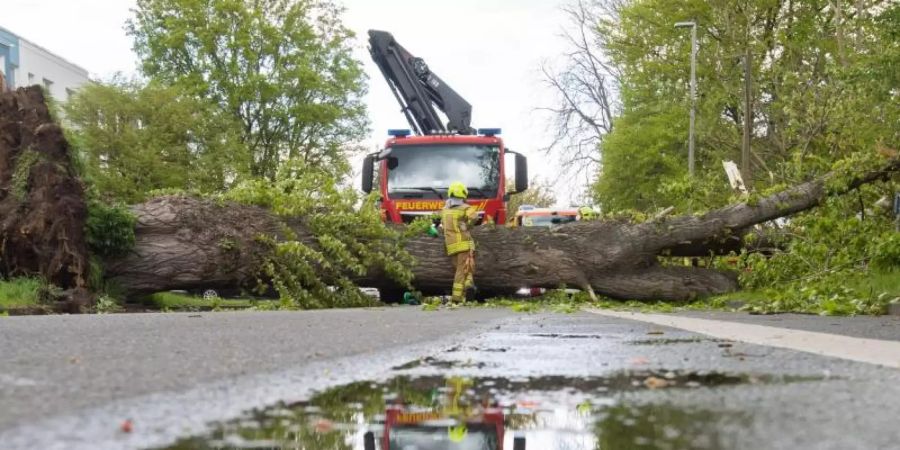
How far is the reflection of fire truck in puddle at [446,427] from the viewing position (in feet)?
7.19

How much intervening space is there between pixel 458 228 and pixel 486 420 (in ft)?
40.2

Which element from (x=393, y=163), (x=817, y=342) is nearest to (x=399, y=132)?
(x=393, y=163)

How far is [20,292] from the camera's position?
36.0 ft

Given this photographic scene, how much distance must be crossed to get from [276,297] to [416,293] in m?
2.92

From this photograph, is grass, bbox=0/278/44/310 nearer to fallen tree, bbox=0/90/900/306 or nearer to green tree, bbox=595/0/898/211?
fallen tree, bbox=0/90/900/306

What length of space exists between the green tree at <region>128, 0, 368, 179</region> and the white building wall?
6221 mm

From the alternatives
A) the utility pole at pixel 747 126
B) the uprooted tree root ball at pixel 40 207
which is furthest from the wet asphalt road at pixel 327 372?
the utility pole at pixel 747 126

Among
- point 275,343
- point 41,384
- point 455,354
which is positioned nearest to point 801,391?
point 455,354

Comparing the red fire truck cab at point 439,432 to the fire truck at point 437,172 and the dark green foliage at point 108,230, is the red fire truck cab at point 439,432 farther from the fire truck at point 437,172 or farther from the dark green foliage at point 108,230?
the fire truck at point 437,172

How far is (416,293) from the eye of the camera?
51.8ft

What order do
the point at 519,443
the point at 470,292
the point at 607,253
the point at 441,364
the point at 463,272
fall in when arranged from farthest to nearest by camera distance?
the point at 607,253
the point at 463,272
the point at 470,292
the point at 441,364
the point at 519,443

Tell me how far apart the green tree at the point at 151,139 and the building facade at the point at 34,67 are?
26.2ft

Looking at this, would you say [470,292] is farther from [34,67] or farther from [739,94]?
[34,67]

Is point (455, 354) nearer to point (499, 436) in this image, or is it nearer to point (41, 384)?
point (41, 384)
